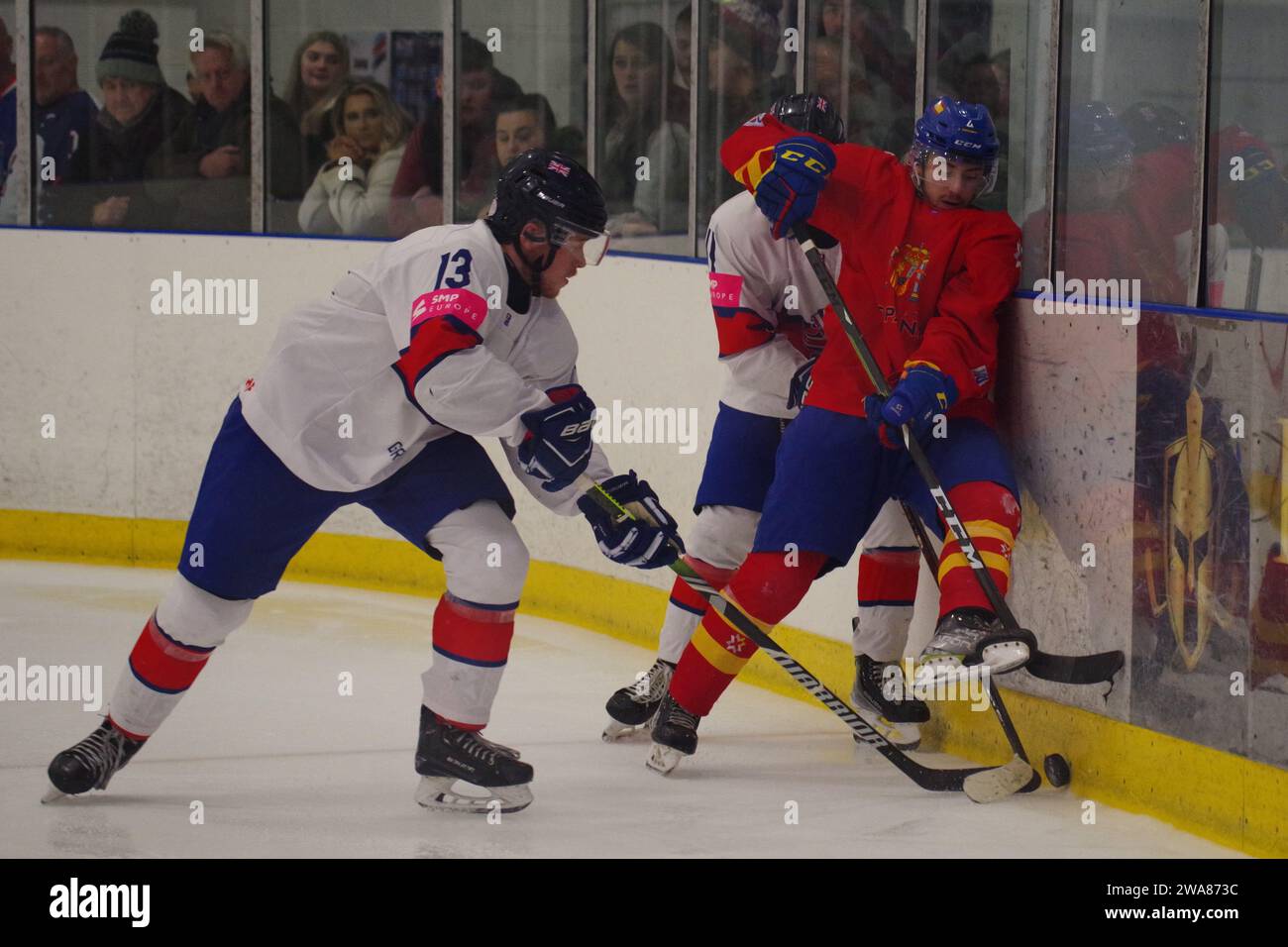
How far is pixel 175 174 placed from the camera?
5.96 metres

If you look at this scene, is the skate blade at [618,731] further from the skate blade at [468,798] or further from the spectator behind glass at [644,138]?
the spectator behind glass at [644,138]

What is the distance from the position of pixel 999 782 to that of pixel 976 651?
0.36 m

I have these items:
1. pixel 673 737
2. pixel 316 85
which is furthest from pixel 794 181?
pixel 316 85

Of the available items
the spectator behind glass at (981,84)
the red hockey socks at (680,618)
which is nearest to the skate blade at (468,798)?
the red hockey socks at (680,618)

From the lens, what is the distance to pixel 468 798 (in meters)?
3.34

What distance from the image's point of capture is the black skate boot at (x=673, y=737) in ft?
11.9

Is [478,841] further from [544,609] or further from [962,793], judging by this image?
[544,609]

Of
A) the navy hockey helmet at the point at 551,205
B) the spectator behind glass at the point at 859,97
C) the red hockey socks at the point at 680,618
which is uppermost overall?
the spectator behind glass at the point at 859,97

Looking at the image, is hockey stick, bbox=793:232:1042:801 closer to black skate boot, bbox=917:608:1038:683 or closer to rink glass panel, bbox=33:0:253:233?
black skate boot, bbox=917:608:1038:683

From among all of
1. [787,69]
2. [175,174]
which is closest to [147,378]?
[175,174]

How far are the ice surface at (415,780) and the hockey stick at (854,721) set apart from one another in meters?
0.04

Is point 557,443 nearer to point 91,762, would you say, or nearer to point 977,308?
point 977,308

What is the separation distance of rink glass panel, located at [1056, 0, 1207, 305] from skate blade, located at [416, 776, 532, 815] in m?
1.42
